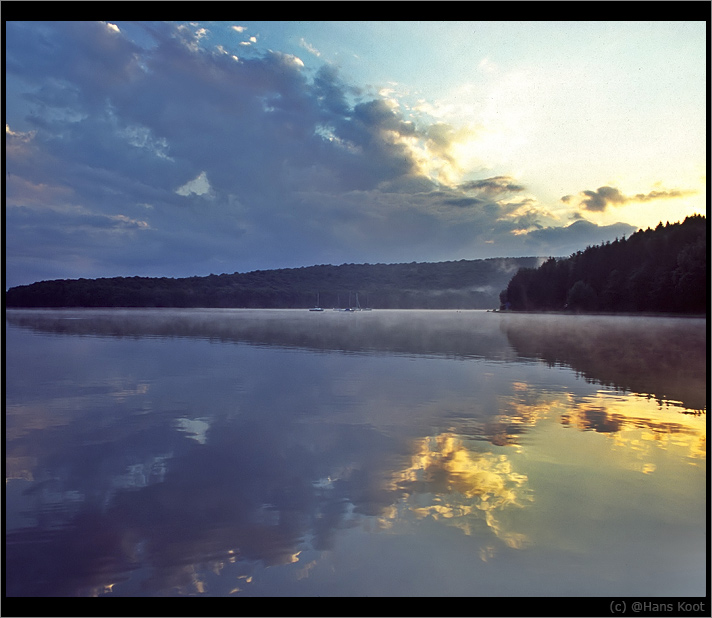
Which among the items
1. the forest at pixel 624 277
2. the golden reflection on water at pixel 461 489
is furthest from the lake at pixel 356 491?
the forest at pixel 624 277

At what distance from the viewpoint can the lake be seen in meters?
3.55

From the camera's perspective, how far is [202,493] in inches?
196

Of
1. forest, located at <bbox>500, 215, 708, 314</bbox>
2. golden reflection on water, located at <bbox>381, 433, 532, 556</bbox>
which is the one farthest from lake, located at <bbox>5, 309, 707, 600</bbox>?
forest, located at <bbox>500, 215, 708, 314</bbox>

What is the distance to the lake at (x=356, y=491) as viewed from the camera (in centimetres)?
355

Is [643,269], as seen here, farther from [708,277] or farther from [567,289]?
[708,277]

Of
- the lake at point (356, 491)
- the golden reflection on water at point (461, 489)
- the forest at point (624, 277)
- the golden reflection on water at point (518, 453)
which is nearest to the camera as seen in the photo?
the lake at point (356, 491)

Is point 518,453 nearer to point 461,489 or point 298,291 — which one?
point 461,489

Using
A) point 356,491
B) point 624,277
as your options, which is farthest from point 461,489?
point 624,277

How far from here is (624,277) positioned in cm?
7206

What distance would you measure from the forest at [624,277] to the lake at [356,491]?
4189 cm

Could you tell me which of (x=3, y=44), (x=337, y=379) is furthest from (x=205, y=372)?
(x=3, y=44)

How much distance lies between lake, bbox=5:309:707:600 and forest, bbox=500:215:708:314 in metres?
41.9

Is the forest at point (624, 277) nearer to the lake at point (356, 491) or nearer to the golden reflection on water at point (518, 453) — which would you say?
the golden reflection on water at point (518, 453)

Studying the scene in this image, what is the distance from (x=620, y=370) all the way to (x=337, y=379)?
7576mm
